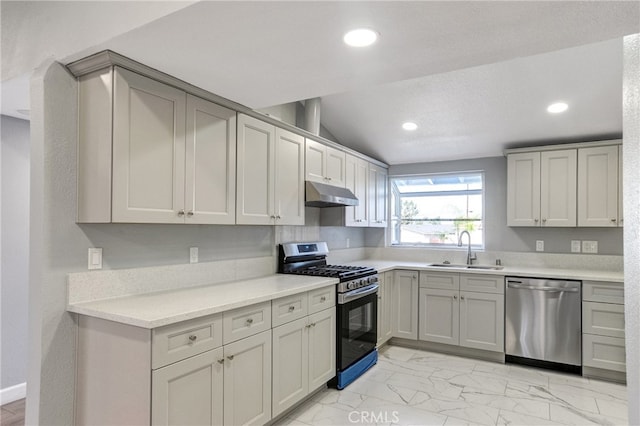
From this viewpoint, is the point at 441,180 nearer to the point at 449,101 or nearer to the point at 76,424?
the point at 449,101

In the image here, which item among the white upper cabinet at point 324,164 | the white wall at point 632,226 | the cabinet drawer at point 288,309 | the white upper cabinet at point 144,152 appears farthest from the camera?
the white upper cabinet at point 324,164

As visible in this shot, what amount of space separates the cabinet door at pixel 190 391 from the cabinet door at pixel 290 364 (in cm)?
→ 52

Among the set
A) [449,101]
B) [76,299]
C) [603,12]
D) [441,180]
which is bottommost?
[76,299]

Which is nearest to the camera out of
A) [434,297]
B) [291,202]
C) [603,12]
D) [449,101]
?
[603,12]

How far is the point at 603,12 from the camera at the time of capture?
61.8 inches

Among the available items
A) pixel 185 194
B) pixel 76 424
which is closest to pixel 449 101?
pixel 185 194

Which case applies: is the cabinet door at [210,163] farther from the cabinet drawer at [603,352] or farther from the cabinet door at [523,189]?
the cabinet drawer at [603,352]

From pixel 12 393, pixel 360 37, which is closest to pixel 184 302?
pixel 360 37

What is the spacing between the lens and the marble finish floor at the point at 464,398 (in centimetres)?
281

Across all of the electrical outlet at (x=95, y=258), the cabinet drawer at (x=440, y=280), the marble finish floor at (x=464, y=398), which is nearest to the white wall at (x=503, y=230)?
the cabinet drawer at (x=440, y=280)

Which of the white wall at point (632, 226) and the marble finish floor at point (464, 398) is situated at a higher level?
the white wall at point (632, 226)

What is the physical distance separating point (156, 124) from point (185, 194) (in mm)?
439

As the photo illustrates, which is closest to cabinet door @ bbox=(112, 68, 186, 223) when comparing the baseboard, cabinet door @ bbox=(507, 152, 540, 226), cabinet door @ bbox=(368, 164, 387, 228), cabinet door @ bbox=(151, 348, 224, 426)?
cabinet door @ bbox=(151, 348, 224, 426)

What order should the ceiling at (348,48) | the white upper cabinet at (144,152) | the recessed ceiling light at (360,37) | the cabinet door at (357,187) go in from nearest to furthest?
the ceiling at (348,48), the recessed ceiling light at (360,37), the white upper cabinet at (144,152), the cabinet door at (357,187)
